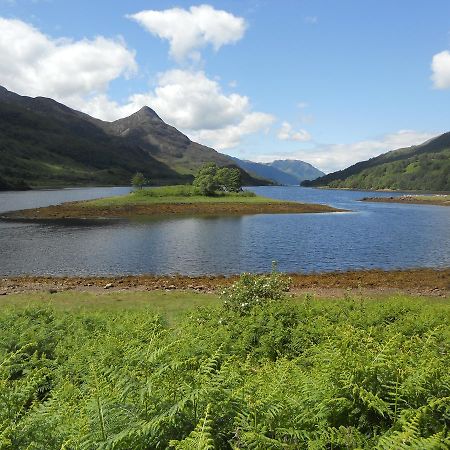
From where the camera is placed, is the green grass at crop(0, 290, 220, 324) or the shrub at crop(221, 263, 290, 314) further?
the green grass at crop(0, 290, 220, 324)

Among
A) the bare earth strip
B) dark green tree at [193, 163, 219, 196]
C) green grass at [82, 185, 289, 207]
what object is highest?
dark green tree at [193, 163, 219, 196]

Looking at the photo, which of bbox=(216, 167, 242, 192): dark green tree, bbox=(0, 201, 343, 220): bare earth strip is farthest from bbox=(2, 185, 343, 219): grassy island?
bbox=(216, 167, 242, 192): dark green tree

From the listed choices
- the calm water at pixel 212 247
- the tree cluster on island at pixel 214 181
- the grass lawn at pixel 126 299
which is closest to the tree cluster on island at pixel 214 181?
the tree cluster on island at pixel 214 181

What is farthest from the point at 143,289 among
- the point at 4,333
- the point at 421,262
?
the point at 421,262

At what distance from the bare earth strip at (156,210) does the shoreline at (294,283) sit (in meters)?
61.9

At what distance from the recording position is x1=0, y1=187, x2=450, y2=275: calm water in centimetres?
Answer: 4853

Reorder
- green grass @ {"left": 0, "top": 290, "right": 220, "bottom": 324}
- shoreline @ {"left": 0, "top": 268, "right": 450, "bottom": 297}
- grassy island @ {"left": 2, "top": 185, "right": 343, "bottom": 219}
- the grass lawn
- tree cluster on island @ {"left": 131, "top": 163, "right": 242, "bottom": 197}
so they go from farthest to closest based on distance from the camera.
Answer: tree cluster on island @ {"left": 131, "top": 163, "right": 242, "bottom": 197} → grassy island @ {"left": 2, "top": 185, "right": 343, "bottom": 219} → shoreline @ {"left": 0, "top": 268, "right": 450, "bottom": 297} → green grass @ {"left": 0, "top": 290, "right": 220, "bottom": 324} → the grass lawn

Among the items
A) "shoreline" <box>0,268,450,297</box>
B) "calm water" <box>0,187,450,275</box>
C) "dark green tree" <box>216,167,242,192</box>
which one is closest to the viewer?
"shoreline" <box>0,268,450,297</box>

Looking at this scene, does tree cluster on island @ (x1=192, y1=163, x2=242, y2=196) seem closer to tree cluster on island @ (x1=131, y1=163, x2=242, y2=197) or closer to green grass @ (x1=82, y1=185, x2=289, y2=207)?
tree cluster on island @ (x1=131, y1=163, x2=242, y2=197)

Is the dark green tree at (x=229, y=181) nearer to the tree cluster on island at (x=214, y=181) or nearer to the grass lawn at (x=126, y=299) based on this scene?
the tree cluster on island at (x=214, y=181)

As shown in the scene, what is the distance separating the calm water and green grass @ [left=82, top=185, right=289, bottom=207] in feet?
105

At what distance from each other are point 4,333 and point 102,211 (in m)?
94.7

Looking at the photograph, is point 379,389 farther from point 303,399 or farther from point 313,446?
point 313,446

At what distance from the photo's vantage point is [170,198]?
13438 centimetres
